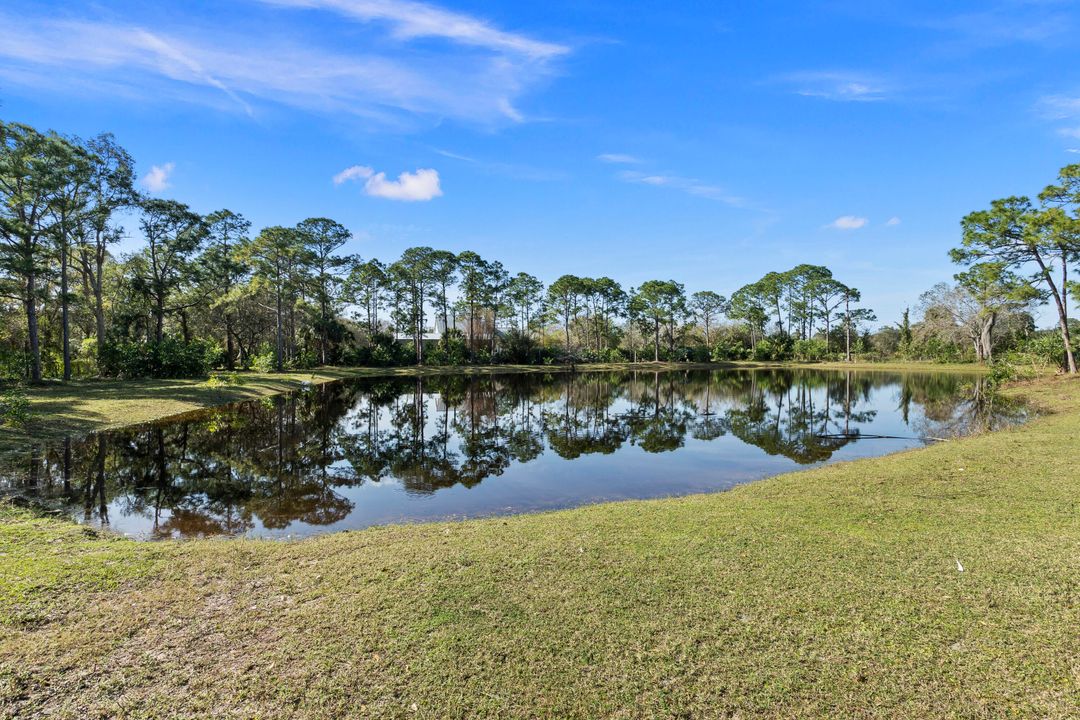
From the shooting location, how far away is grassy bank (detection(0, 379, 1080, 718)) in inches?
112

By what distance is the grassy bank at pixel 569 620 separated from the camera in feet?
Result: 9.35

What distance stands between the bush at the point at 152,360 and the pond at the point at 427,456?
25.1ft

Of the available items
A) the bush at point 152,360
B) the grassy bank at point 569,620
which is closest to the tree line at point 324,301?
the bush at point 152,360

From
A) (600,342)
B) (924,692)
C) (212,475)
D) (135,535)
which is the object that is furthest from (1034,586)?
(600,342)

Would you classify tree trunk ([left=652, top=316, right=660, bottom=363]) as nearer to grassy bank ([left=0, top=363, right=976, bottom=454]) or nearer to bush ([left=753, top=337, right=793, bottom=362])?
bush ([left=753, top=337, right=793, bottom=362])

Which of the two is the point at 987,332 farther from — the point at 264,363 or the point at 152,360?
the point at 152,360

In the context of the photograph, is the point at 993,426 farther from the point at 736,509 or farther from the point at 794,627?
the point at 794,627

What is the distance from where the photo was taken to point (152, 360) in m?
24.5

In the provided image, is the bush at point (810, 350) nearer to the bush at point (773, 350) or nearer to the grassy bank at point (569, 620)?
the bush at point (773, 350)

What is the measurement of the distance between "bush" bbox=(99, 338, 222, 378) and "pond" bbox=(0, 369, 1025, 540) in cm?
765

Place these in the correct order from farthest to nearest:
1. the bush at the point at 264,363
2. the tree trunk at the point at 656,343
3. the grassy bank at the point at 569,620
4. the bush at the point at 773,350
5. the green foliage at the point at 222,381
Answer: the bush at the point at 773,350
the tree trunk at the point at 656,343
the bush at the point at 264,363
the green foliage at the point at 222,381
the grassy bank at the point at 569,620

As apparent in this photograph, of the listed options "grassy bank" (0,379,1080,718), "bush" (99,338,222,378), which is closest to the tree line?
"bush" (99,338,222,378)

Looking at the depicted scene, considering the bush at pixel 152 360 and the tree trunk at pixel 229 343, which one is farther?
the tree trunk at pixel 229 343

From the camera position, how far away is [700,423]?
1656 centimetres
